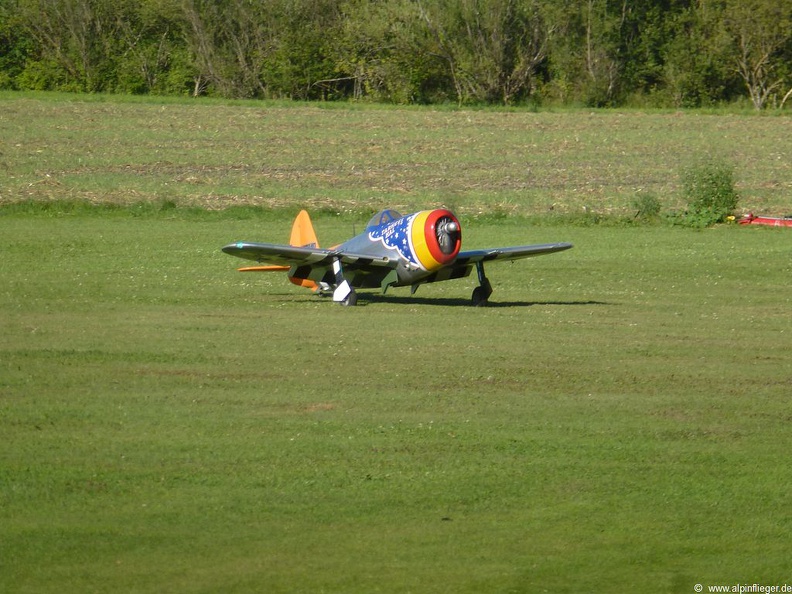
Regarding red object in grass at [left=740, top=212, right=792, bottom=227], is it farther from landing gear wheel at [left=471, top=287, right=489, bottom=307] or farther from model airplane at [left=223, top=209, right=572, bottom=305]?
landing gear wheel at [left=471, top=287, right=489, bottom=307]

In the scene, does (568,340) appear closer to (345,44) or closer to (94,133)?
(94,133)

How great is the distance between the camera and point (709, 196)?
1236 inches

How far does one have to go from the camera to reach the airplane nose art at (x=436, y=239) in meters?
17.8

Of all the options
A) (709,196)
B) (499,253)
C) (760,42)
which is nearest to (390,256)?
(499,253)

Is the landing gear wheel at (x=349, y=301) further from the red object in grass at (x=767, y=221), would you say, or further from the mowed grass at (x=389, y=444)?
the red object in grass at (x=767, y=221)

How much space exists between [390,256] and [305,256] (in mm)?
1301

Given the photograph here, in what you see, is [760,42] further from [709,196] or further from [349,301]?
[349,301]

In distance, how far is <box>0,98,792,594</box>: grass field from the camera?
275 inches

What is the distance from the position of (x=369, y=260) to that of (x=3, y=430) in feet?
30.5

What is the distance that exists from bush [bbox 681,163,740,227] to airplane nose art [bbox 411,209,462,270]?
1456 cm

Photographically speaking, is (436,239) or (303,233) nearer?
(436,239)

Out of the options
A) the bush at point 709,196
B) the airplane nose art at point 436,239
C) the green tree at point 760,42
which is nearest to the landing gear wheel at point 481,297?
the airplane nose art at point 436,239

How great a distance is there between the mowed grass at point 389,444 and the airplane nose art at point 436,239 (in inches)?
30.3

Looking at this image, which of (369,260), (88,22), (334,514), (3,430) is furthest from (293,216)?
(88,22)
